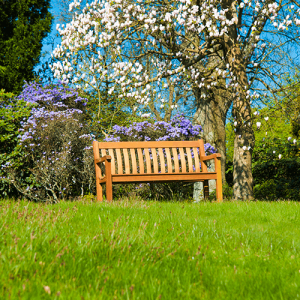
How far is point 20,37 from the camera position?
37.5 ft

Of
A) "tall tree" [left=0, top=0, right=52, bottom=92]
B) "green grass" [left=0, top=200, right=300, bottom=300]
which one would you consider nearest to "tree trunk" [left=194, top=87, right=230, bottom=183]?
"green grass" [left=0, top=200, right=300, bottom=300]

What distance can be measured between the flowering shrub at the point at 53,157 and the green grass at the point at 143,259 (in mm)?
4136

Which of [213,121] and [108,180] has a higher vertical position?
[213,121]

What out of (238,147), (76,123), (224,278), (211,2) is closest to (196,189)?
(238,147)

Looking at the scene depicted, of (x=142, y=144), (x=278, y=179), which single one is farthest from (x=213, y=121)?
(x=142, y=144)

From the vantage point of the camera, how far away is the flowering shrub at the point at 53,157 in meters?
7.68

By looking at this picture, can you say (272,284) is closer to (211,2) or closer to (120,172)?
(120,172)

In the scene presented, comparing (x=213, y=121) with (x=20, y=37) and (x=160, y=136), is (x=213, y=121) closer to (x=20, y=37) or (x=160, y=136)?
(x=160, y=136)

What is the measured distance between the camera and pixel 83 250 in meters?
2.39

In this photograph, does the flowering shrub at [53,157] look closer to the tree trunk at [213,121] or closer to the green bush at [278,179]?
the tree trunk at [213,121]

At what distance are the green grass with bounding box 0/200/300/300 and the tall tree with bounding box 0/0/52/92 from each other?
8692 millimetres

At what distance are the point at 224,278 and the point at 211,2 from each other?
596 cm

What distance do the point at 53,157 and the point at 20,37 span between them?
6045 millimetres

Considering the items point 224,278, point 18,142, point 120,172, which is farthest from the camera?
point 18,142
